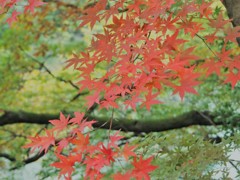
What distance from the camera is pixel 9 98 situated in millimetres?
5688

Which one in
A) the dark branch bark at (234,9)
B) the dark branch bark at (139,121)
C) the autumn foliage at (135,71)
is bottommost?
the dark branch bark at (139,121)

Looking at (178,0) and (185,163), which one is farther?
(178,0)

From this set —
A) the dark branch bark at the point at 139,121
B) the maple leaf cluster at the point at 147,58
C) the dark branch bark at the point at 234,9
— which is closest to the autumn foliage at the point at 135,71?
the maple leaf cluster at the point at 147,58

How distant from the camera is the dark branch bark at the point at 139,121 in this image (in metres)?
4.63

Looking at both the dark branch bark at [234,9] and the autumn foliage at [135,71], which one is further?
the dark branch bark at [234,9]

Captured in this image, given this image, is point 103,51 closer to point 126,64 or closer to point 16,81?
point 126,64

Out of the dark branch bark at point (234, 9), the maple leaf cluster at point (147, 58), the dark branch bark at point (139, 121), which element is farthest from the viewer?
the dark branch bark at point (139, 121)

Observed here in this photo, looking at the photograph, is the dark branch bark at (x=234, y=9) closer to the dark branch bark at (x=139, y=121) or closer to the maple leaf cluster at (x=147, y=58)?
the maple leaf cluster at (x=147, y=58)

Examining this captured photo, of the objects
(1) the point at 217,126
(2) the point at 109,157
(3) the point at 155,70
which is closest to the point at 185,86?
A: (3) the point at 155,70

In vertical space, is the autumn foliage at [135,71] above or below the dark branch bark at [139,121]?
above

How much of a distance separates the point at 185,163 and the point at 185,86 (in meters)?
0.67

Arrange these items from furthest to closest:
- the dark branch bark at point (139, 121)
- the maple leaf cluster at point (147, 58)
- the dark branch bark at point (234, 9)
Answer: the dark branch bark at point (139, 121) < the dark branch bark at point (234, 9) < the maple leaf cluster at point (147, 58)

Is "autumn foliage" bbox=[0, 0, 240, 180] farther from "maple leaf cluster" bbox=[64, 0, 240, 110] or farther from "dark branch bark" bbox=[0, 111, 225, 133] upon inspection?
"dark branch bark" bbox=[0, 111, 225, 133]

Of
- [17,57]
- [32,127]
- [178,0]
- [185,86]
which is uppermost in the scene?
[178,0]
